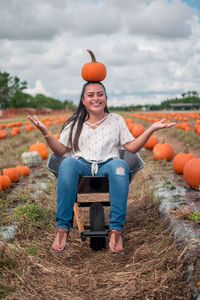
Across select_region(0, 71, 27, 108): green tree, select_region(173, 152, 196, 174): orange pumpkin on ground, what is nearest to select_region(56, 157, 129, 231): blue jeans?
select_region(173, 152, 196, 174): orange pumpkin on ground

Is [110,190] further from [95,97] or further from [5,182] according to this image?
[5,182]

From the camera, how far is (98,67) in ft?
10.5

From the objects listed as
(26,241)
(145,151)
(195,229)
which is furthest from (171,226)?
(145,151)

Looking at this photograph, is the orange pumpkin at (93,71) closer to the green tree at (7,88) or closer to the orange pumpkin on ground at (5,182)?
the orange pumpkin on ground at (5,182)

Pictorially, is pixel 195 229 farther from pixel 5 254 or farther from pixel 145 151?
pixel 145 151

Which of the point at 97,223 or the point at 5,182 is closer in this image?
the point at 97,223

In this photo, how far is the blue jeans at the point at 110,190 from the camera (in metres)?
2.75

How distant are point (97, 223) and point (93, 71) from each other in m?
1.41

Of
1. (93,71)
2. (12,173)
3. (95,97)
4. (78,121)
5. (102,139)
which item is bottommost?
(12,173)

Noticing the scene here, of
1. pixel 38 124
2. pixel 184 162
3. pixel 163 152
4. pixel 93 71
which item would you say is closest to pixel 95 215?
pixel 38 124

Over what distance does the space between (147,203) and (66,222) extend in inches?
54.9

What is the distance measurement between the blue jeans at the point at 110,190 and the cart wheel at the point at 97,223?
137mm

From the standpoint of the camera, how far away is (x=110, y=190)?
2.78 meters

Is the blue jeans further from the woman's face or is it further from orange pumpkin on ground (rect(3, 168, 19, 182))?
orange pumpkin on ground (rect(3, 168, 19, 182))
